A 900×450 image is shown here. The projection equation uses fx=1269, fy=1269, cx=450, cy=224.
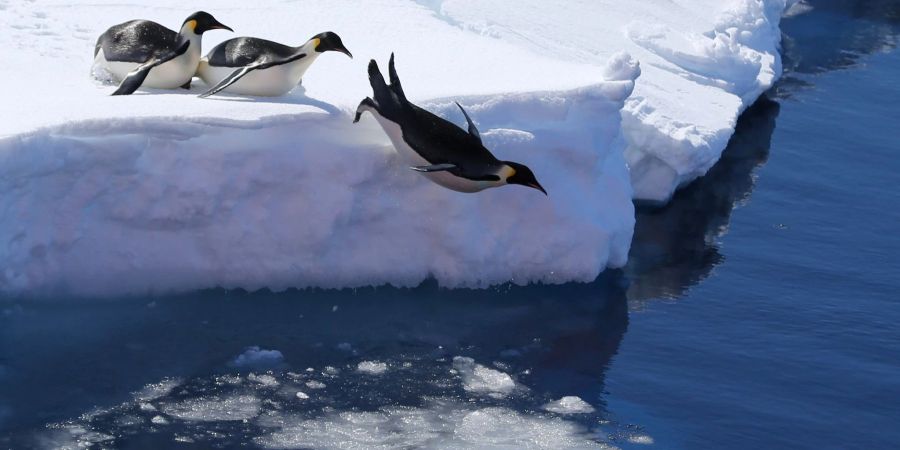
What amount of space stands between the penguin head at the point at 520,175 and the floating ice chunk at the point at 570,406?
3.78 feet

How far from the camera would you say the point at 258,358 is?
590 cm

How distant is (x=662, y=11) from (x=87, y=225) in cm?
708

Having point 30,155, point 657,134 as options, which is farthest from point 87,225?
point 657,134

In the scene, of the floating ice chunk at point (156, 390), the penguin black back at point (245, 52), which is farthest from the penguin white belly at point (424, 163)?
the floating ice chunk at point (156, 390)

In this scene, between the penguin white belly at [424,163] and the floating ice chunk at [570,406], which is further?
the penguin white belly at [424,163]

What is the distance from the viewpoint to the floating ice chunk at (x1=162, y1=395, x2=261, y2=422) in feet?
17.6

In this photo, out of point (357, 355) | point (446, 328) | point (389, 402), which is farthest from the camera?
point (446, 328)

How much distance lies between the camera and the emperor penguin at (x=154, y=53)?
22.5ft

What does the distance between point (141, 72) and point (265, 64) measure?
2.18 feet

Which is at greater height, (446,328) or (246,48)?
(246,48)

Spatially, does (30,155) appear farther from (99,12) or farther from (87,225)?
(99,12)

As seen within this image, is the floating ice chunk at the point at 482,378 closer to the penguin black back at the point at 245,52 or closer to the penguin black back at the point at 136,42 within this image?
the penguin black back at the point at 245,52

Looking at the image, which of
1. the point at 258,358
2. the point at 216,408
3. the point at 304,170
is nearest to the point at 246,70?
the point at 304,170

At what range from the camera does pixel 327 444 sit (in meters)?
5.26
